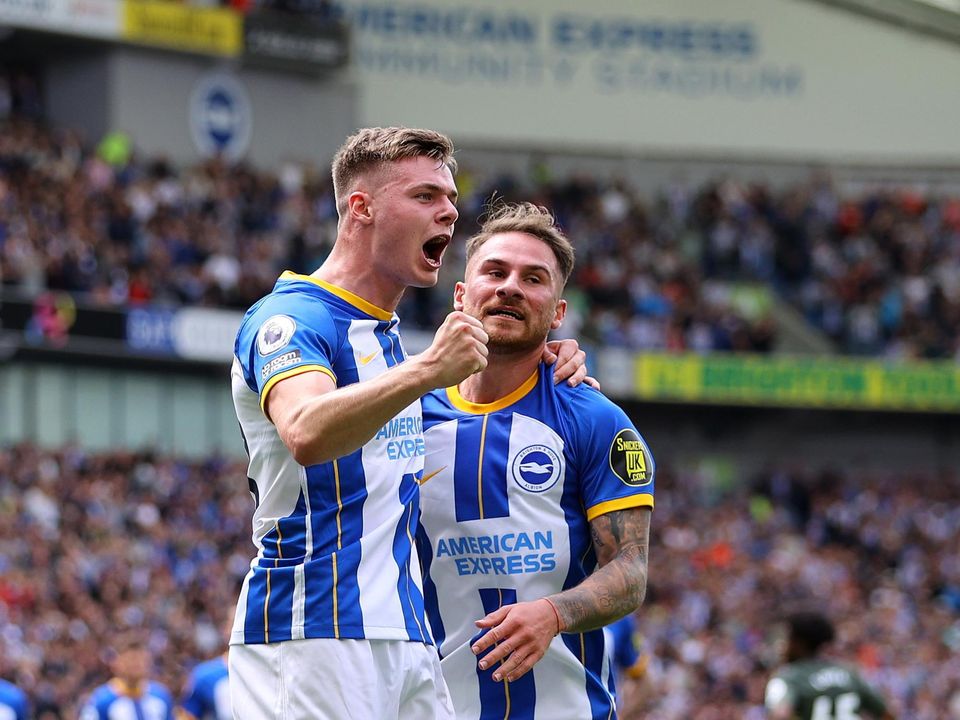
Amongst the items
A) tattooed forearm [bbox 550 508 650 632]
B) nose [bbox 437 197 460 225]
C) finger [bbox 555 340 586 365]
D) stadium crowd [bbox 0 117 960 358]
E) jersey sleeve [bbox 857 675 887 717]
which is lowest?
stadium crowd [bbox 0 117 960 358]

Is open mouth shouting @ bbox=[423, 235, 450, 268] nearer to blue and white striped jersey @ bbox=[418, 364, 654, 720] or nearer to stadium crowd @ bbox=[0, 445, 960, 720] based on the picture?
blue and white striped jersey @ bbox=[418, 364, 654, 720]

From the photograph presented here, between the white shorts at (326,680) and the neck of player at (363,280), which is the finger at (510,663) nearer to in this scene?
the white shorts at (326,680)

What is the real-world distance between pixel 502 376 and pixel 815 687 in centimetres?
420

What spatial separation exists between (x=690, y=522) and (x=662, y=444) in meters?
6.28

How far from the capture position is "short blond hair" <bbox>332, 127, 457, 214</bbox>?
4.42m

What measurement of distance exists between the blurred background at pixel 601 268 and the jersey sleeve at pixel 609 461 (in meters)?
11.8

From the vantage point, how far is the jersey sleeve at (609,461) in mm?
4922

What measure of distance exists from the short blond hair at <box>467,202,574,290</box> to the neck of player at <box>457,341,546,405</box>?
250 mm

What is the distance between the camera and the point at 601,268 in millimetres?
33719

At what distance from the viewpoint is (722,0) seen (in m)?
38.8

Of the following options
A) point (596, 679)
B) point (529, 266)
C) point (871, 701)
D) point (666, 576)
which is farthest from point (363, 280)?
point (666, 576)

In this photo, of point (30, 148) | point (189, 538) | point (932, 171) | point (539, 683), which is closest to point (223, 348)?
point (30, 148)

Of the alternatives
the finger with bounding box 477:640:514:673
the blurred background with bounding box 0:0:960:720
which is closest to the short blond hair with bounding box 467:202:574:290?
the finger with bounding box 477:640:514:673

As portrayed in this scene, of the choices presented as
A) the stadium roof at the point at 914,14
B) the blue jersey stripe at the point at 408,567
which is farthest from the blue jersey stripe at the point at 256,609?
the stadium roof at the point at 914,14
